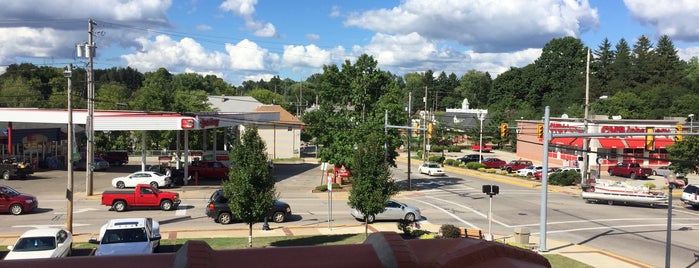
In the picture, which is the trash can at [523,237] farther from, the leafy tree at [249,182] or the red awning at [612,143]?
the red awning at [612,143]

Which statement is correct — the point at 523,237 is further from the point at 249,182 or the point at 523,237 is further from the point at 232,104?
the point at 232,104

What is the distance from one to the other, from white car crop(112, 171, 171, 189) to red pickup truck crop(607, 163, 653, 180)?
41240mm

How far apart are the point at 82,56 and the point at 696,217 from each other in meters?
36.9

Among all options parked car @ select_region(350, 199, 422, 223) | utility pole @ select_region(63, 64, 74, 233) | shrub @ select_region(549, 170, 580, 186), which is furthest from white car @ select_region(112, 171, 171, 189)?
shrub @ select_region(549, 170, 580, 186)

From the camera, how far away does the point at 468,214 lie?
30078 millimetres

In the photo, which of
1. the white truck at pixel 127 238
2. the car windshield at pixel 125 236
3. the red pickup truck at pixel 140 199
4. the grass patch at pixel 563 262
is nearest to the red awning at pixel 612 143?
the grass patch at pixel 563 262

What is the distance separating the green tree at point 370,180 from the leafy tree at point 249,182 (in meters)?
3.49

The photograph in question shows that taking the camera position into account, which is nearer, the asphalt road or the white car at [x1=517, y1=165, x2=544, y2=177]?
the asphalt road

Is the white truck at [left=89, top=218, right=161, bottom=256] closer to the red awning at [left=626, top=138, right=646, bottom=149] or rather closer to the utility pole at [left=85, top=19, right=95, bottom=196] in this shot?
the utility pole at [left=85, top=19, right=95, bottom=196]

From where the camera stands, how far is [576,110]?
89750 mm

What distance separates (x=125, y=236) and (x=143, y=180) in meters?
21.7

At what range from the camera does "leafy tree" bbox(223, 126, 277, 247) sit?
19.6m

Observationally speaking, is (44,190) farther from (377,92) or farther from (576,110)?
(576,110)

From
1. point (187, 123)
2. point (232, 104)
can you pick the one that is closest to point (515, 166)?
point (187, 123)
